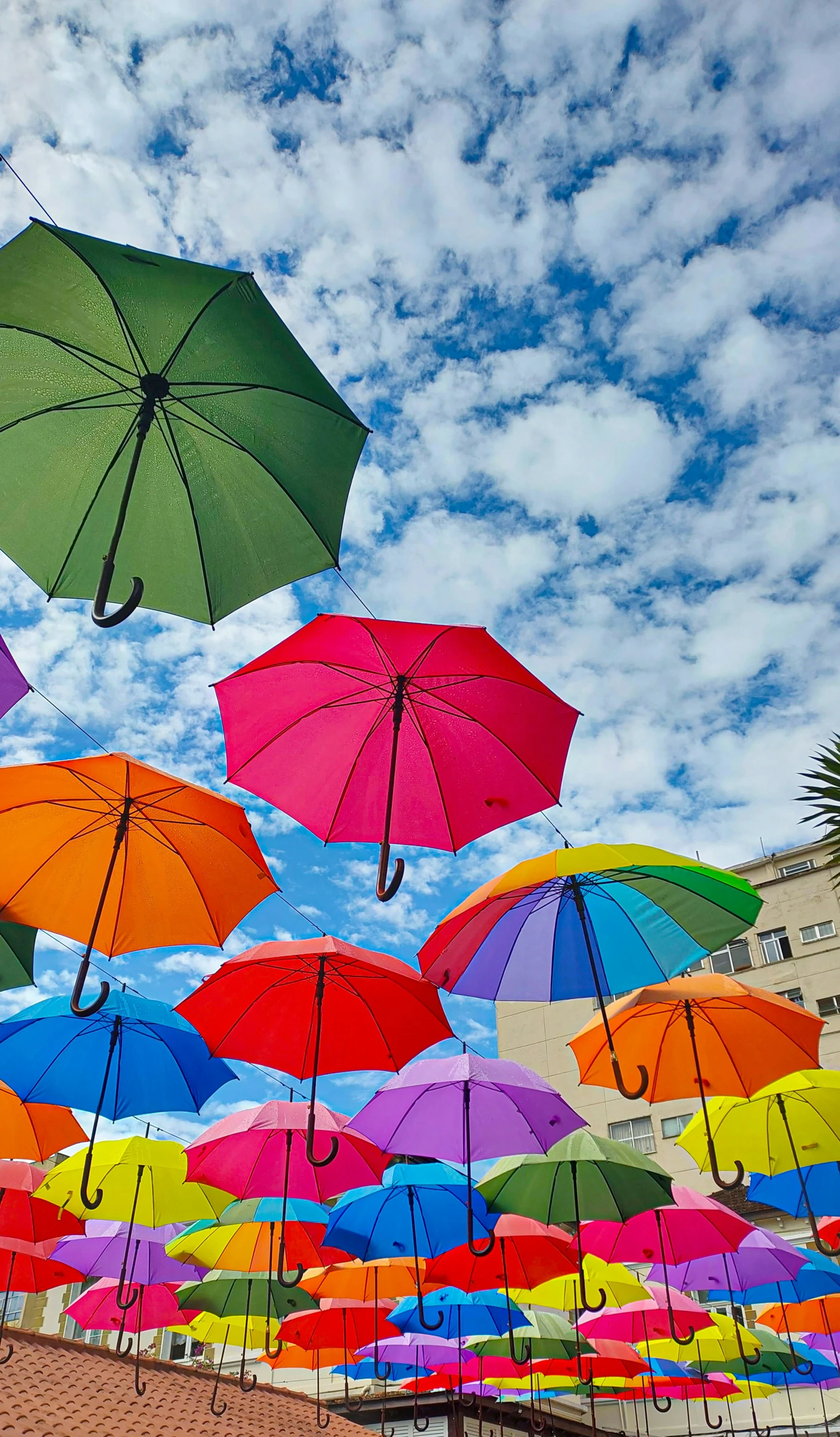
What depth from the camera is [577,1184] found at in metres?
9.63

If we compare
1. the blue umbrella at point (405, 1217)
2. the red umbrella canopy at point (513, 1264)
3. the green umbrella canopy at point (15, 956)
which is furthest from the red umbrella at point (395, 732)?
the red umbrella canopy at point (513, 1264)

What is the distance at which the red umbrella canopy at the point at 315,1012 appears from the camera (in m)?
7.21

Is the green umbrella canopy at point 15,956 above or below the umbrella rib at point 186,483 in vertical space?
below

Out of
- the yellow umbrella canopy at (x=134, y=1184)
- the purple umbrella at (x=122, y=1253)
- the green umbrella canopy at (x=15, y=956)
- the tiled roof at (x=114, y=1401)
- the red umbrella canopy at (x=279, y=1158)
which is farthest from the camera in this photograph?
the tiled roof at (x=114, y=1401)

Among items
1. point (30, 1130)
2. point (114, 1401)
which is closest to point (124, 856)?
point (30, 1130)

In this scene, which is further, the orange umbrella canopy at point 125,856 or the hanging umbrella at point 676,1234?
the hanging umbrella at point 676,1234

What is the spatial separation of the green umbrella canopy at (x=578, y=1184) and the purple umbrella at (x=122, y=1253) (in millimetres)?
3783

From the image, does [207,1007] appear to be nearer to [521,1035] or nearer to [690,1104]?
[690,1104]

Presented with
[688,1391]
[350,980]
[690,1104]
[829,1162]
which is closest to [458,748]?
[350,980]

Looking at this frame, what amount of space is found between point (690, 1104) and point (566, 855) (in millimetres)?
27529

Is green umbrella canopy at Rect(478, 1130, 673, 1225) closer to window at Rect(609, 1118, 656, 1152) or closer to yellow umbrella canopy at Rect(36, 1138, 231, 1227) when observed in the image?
yellow umbrella canopy at Rect(36, 1138, 231, 1227)

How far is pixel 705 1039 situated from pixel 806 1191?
3408mm

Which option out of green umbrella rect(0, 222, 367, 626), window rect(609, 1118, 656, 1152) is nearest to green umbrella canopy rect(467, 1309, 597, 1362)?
→ green umbrella rect(0, 222, 367, 626)

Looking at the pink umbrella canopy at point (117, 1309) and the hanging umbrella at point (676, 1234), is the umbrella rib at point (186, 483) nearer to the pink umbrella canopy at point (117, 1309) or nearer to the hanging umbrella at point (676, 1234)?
the hanging umbrella at point (676, 1234)
